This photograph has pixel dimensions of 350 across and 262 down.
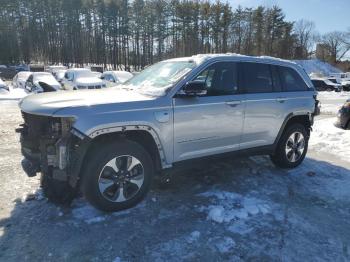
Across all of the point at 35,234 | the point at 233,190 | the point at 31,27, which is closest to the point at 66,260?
the point at 35,234

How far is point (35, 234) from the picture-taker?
11.4 feet

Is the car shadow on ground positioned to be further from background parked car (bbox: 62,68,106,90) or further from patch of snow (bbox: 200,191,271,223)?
background parked car (bbox: 62,68,106,90)

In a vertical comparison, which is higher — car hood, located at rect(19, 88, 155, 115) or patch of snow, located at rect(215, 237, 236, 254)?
car hood, located at rect(19, 88, 155, 115)

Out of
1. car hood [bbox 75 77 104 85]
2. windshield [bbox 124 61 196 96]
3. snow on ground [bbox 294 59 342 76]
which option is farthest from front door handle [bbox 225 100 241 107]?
snow on ground [bbox 294 59 342 76]

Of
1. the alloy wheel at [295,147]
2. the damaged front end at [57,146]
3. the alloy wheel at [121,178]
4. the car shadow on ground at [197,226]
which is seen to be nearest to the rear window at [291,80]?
the alloy wheel at [295,147]

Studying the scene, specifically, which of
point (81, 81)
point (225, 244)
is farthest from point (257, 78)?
point (81, 81)

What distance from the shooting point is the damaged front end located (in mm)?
3533

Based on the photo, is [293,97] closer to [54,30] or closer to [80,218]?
[80,218]

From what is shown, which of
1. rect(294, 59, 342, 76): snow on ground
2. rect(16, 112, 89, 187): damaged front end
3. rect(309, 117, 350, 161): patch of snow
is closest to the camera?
rect(16, 112, 89, 187): damaged front end

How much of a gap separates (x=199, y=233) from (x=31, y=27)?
67543 millimetres

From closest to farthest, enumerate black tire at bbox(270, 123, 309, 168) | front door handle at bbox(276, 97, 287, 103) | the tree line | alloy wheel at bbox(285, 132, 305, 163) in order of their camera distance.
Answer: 1. front door handle at bbox(276, 97, 287, 103)
2. black tire at bbox(270, 123, 309, 168)
3. alloy wheel at bbox(285, 132, 305, 163)
4. the tree line

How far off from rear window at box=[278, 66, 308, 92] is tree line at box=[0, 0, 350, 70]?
2207 inches

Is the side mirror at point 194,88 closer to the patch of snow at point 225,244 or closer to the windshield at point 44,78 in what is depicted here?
the patch of snow at point 225,244

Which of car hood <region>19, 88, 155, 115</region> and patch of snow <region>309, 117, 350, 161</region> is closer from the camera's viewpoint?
car hood <region>19, 88, 155, 115</region>
